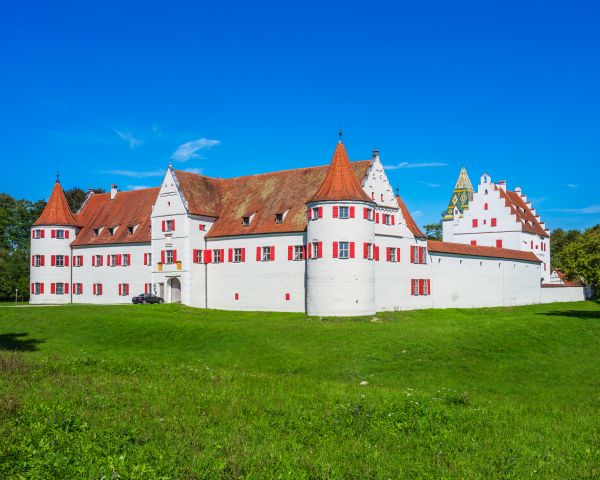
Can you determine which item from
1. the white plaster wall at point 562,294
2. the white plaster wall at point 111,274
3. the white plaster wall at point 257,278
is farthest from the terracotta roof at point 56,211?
the white plaster wall at point 562,294

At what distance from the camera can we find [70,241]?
6769 cm

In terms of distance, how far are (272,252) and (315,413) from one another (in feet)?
125

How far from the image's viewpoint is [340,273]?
47.2m

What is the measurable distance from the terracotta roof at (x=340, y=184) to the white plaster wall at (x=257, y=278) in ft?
15.8

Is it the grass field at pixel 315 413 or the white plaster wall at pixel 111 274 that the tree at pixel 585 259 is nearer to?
the grass field at pixel 315 413

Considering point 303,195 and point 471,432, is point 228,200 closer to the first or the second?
point 303,195

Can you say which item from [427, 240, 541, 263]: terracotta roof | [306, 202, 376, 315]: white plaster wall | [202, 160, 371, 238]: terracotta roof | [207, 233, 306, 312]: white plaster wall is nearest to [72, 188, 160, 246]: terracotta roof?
[202, 160, 371, 238]: terracotta roof

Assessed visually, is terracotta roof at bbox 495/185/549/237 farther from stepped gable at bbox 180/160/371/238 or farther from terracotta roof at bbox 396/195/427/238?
stepped gable at bbox 180/160/371/238

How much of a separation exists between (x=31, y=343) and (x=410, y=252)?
3062 centimetres

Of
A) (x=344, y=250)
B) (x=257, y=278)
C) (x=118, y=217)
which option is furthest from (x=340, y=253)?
(x=118, y=217)

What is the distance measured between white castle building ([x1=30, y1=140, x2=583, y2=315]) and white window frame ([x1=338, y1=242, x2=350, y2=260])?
0.07 meters

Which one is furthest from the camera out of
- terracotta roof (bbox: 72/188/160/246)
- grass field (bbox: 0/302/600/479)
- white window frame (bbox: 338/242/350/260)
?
terracotta roof (bbox: 72/188/160/246)

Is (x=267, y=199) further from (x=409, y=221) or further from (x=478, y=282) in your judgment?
(x=478, y=282)

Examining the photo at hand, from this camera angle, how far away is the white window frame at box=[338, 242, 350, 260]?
47344 millimetres
